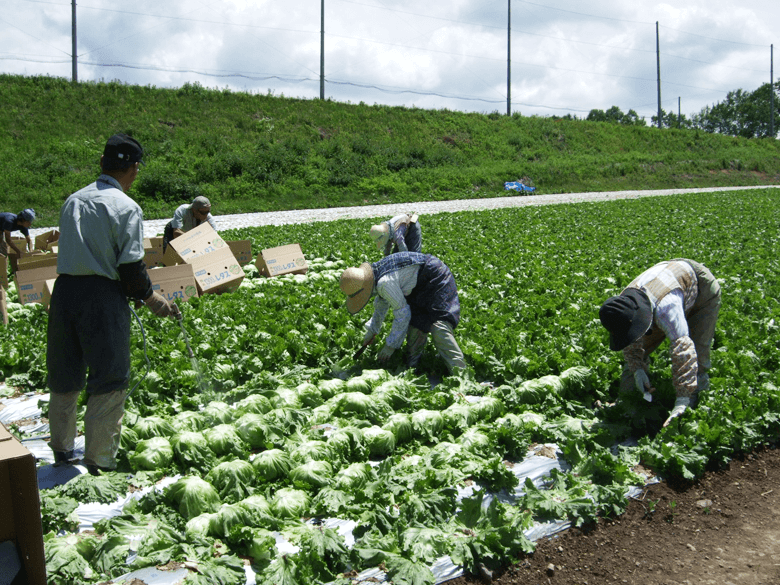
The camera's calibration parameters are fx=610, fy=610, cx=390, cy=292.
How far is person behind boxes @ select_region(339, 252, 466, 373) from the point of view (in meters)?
5.86

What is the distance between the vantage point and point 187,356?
21.9 ft

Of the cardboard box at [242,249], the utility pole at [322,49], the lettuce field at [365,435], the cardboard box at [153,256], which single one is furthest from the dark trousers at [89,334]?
the utility pole at [322,49]

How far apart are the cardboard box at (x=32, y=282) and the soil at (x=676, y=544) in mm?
8279

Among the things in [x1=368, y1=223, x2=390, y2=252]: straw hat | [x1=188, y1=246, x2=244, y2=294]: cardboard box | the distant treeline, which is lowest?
[x1=188, y1=246, x2=244, y2=294]: cardboard box

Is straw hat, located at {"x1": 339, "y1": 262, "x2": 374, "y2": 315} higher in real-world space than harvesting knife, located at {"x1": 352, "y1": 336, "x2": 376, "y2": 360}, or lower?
higher

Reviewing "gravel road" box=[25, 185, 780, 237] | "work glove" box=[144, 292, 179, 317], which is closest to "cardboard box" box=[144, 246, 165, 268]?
"work glove" box=[144, 292, 179, 317]

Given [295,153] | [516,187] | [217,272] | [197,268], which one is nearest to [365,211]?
[295,153]

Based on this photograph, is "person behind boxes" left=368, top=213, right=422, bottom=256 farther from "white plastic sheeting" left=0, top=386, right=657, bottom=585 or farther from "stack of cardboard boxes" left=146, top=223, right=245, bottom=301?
"white plastic sheeting" left=0, top=386, right=657, bottom=585

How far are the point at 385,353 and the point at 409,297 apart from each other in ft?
2.09

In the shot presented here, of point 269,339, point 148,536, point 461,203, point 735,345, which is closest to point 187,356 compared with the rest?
point 269,339

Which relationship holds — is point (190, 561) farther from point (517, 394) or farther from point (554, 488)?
point (517, 394)

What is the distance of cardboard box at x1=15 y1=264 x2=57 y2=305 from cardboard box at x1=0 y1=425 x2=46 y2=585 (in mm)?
7532

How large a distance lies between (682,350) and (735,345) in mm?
2241

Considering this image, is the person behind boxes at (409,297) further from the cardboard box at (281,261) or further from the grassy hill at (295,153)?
the grassy hill at (295,153)
